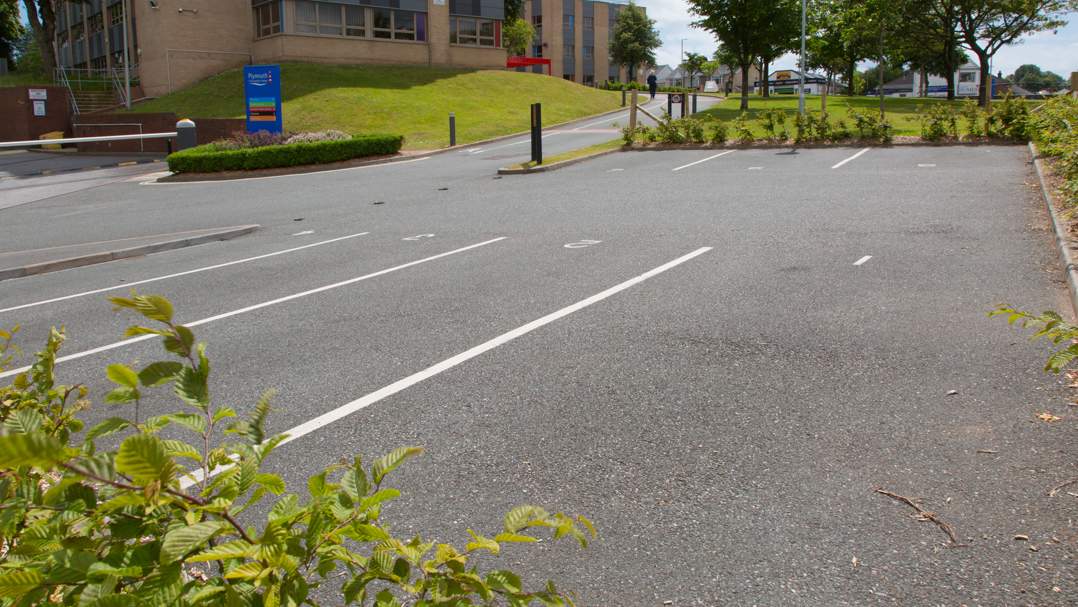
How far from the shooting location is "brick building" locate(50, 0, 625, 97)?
133ft

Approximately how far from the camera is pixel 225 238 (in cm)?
1249

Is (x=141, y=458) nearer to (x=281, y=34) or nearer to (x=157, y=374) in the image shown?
(x=157, y=374)

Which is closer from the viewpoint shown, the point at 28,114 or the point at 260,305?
the point at 260,305

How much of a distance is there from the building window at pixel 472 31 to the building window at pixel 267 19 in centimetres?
1122

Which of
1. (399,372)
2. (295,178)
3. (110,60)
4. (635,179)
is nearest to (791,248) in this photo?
(399,372)

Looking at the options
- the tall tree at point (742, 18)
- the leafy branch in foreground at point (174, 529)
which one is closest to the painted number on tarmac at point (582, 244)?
the leafy branch in foreground at point (174, 529)

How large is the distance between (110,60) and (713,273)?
53.2 metres

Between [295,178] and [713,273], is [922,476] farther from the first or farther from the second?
[295,178]

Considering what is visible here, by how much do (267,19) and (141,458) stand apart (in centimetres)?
4694

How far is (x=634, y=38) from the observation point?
87.9 meters

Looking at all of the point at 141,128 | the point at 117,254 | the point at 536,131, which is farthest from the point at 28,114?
the point at 117,254

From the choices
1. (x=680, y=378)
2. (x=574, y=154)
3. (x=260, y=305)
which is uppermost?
(x=574, y=154)

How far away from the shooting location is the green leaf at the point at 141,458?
3.64 feet

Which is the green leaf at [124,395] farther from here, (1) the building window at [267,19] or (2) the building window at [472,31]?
(2) the building window at [472,31]
